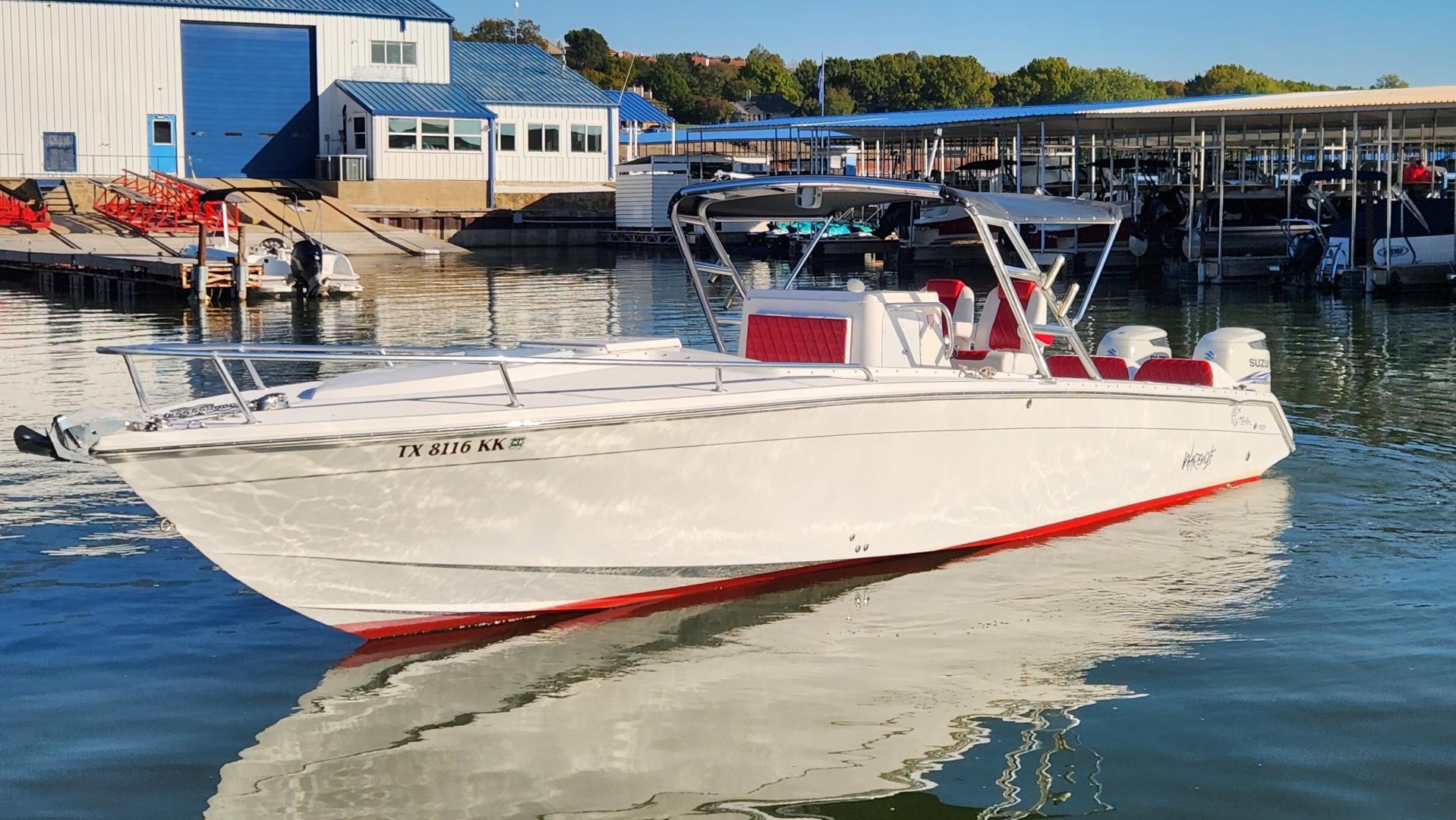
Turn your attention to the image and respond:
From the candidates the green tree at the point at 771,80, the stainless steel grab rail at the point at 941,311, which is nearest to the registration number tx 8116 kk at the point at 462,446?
the stainless steel grab rail at the point at 941,311

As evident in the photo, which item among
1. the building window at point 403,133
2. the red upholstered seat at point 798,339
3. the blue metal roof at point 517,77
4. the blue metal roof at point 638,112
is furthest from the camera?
the blue metal roof at point 638,112

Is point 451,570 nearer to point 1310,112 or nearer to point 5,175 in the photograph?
point 1310,112

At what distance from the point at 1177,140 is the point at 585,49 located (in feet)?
232

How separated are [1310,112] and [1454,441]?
23.3m

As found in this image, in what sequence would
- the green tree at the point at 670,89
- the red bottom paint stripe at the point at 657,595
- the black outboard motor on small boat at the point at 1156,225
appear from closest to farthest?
the red bottom paint stripe at the point at 657,595, the black outboard motor on small boat at the point at 1156,225, the green tree at the point at 670,89

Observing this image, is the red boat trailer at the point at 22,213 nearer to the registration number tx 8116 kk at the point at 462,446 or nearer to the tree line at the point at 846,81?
the registration number tx 8116 kk at the point at 462,446

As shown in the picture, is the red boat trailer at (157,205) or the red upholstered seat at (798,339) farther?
the red boat trailer at (157,205)

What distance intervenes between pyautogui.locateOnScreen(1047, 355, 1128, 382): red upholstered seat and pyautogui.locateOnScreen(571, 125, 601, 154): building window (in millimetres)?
46946

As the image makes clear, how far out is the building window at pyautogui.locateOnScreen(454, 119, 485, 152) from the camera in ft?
170

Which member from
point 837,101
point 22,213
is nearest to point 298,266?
point 22,213

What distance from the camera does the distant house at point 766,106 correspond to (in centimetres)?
11890

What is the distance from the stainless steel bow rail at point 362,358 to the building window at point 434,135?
146 feet

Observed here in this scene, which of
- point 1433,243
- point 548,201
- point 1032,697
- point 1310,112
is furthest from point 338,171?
point 1032,697

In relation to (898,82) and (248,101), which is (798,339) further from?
(898,82)
